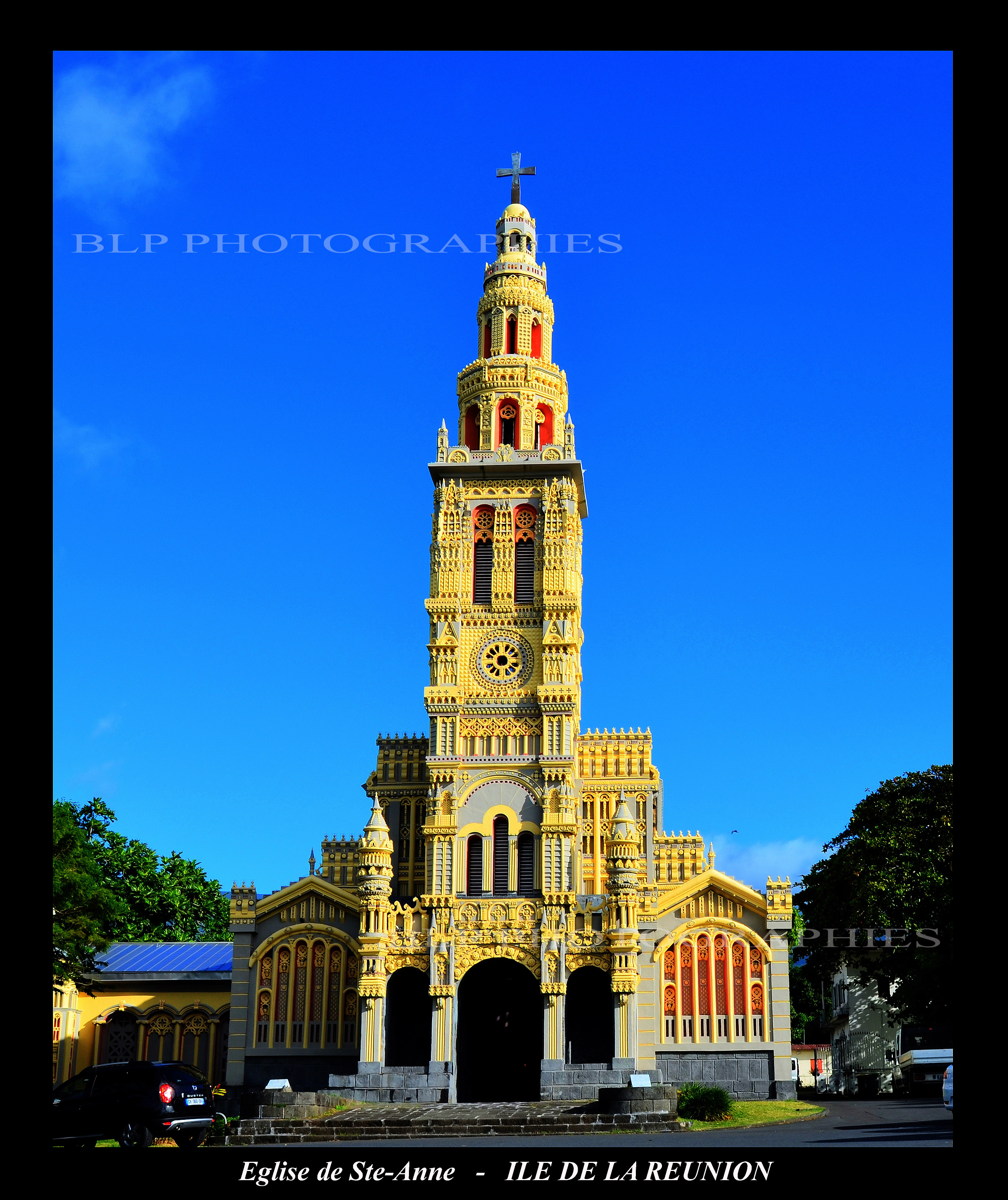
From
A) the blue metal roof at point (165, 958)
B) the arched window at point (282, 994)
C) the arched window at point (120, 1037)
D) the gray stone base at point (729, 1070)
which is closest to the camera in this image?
the gray stone base at point (729, 1070)

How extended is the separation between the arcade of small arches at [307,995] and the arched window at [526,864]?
22.5 ft

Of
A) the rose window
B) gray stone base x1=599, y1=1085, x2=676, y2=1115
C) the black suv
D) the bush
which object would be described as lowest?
the bush

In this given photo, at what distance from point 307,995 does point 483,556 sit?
19.0 metres

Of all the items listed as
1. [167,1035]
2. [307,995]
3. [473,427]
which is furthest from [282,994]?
[473,427]

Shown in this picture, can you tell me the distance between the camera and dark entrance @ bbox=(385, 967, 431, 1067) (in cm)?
5178

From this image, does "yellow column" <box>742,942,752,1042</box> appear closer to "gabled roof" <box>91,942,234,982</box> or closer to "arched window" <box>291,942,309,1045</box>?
"arched window" <box>291,942,309,1045</box>

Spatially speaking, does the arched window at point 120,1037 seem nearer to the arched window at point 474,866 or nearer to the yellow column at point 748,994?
the arched window at point 474,866

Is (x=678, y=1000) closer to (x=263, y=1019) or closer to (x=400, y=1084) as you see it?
(x=400, y=1084)

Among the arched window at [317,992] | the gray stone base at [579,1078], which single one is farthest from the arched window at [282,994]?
the gray stone base at [579,1078]

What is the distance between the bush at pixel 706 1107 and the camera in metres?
38.9

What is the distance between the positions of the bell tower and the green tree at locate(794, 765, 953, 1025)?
10.4 m

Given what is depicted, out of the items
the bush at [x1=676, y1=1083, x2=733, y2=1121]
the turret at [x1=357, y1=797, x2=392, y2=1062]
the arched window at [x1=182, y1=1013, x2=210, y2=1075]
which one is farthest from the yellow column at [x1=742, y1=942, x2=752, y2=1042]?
the arched window at [x1=182, y1=1013, x2=210, y2=1075]
